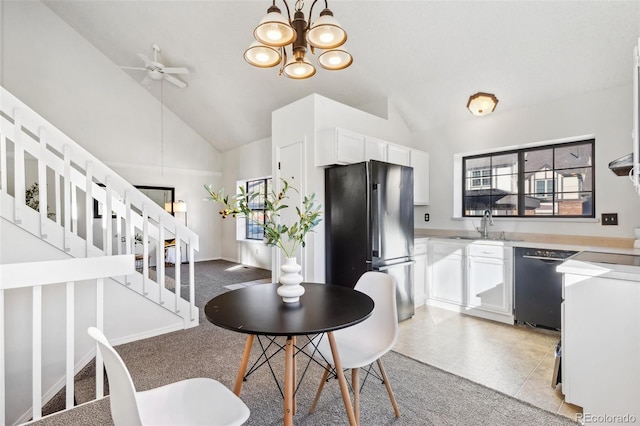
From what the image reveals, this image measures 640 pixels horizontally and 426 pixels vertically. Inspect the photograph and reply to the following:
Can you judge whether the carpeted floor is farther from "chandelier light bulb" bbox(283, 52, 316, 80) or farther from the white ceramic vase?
"chandelier light bulb" bbox(283, 52, 316, 80)

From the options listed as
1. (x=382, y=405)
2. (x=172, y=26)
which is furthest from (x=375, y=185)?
(x=172, y=26)

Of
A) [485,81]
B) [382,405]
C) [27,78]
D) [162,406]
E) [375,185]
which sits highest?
Answer: [27,78]

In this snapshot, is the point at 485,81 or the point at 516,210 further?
the point at 516,210

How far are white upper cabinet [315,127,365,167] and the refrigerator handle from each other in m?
0.54

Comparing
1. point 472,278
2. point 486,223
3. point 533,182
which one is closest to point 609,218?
point 533,182

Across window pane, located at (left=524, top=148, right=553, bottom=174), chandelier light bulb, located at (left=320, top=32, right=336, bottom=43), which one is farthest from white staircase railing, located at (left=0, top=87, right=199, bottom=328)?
window pane, located at (left=524, top=148, right=553, bottom=174)

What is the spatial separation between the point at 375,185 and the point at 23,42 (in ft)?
21.9

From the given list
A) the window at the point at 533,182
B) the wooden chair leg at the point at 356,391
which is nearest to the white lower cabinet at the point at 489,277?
the window at the point at 533,182

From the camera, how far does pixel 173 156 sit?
6.99m

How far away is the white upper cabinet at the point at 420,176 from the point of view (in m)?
4.15

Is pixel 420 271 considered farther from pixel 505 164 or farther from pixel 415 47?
pixel 415 47

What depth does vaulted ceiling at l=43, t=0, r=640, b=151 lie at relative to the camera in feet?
8.98

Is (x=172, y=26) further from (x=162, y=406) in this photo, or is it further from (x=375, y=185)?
(x=162, y=406)

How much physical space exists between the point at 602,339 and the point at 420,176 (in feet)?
9.28
